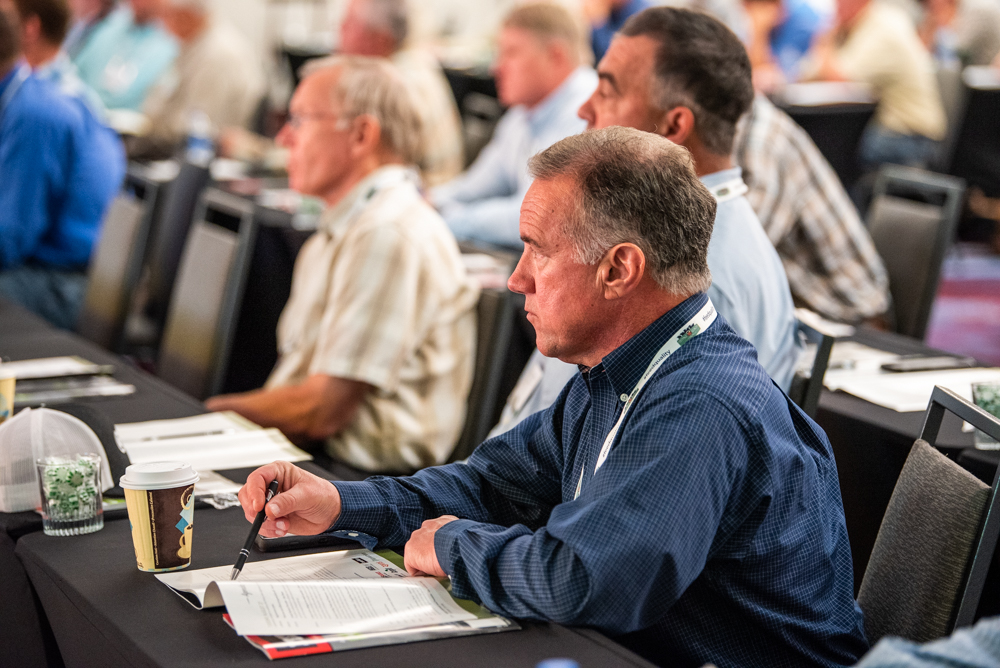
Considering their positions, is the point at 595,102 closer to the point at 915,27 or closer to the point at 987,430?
the point at 987,430

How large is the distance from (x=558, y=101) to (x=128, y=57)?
3.88 metres

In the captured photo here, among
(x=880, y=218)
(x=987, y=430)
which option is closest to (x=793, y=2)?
(x=880, y=218)

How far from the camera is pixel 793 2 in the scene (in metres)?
8.59

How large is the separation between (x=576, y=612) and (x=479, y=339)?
1273 millimetres

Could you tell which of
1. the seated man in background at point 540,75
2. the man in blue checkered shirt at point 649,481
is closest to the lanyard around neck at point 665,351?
the man in blue checkered shirt at point 649,481

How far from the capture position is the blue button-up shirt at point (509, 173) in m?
3.93

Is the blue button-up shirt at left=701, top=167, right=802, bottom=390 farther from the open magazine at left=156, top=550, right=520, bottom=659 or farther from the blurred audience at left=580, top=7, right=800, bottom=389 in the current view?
the open magazine at left=156, top=550, right=520, bottom=659

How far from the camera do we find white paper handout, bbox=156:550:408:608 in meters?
1.26

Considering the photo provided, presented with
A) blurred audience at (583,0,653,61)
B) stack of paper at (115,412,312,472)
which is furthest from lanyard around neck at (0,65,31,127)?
blurred audience at (583,0,653,61)

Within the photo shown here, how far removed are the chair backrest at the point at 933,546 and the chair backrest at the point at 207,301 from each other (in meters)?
1.69

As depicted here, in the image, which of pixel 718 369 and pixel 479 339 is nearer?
pixel 718 369

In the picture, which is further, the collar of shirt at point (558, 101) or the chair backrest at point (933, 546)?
the collar of shirt at point (558, 101)

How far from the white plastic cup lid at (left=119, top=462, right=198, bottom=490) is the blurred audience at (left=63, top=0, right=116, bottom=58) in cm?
675

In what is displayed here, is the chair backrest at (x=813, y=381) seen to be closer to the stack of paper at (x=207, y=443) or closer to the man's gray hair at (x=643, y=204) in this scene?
the man's gray hair at (x=643, y=204)
